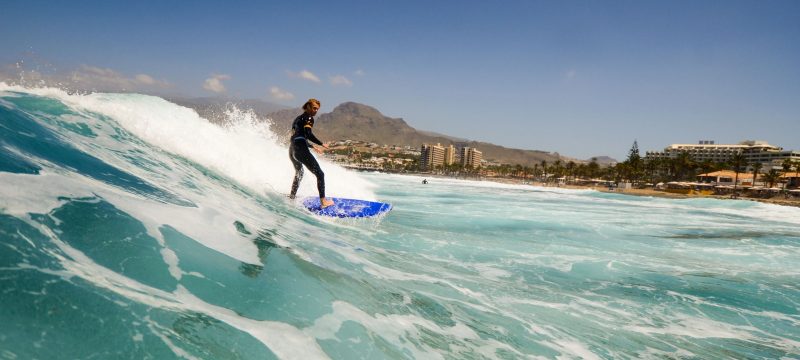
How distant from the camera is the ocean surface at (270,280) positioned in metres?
2.47

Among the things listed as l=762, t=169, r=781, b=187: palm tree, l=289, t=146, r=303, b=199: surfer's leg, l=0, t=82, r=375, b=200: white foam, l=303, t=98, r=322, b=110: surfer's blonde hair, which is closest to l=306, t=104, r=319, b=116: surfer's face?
l=303, t=98, r=322, b=110: surfer's blonde hair

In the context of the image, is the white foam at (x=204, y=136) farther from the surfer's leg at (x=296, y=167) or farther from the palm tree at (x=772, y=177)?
the palm tree at (x=772, y=177)

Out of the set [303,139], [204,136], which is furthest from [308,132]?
[204,136]

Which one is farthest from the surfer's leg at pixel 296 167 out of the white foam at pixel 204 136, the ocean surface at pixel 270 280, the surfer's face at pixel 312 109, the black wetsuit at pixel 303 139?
the white foam at pixel 204 136

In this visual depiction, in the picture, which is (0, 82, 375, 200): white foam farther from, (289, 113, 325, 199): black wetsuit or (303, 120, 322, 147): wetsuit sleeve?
(303, 120, 322, 147): wetsuit sleeve

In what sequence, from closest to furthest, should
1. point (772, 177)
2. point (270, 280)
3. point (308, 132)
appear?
point (270, 280), point (308, 132), point (772, 177)

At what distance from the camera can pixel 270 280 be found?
379 centimetres

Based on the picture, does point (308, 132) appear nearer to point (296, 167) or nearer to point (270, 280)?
point (296, 167)

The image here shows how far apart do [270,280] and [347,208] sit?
6.63 meters

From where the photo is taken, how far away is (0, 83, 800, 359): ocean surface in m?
2.47

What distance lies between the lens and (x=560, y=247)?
10508mm

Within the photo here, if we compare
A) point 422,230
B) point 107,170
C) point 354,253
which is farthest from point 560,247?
point 107,170

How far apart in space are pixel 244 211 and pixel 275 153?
8985 mm

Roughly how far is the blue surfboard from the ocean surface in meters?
0.26
